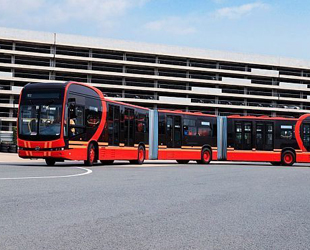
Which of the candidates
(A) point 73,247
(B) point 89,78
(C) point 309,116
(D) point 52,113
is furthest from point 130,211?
(B) point 89,78

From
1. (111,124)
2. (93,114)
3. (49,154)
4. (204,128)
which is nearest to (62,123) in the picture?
(49,154)

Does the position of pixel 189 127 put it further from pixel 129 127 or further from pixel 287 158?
pixel 287 158

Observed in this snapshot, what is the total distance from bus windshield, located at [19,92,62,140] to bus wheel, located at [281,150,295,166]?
14.9 m

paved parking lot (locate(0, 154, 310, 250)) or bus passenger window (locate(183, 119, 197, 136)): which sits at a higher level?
bus passenger window (locate(183, 119, 197, 136))

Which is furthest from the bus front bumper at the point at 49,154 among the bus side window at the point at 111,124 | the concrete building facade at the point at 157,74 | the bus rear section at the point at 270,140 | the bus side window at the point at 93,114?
the concrete building facade at the point at 157,74

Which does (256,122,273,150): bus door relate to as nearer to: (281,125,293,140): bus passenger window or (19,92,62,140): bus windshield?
(281,125,293,140): bus passenger window

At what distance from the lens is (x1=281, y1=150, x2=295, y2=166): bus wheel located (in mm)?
28141

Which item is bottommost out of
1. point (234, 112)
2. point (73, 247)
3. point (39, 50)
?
point (73, 247)

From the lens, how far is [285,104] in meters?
86.8

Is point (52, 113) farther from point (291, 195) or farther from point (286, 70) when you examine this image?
point (286, 70)

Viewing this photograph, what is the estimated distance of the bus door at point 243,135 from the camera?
2851 centimetres

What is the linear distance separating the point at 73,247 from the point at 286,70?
8792cm

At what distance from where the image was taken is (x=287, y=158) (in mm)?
28188

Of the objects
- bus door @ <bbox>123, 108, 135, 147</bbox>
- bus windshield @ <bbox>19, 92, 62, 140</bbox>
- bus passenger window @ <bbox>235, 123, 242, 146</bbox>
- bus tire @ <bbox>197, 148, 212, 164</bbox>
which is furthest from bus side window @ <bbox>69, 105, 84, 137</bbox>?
bus passenger window @ <bbox>235, 123, 242, 146</bbox>
